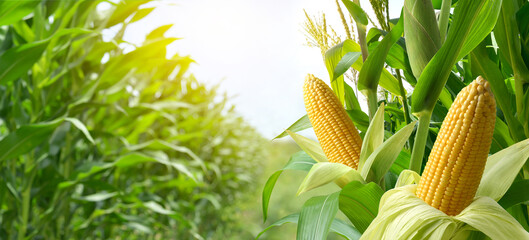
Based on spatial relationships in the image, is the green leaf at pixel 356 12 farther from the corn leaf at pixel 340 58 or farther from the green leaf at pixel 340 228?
the green leaf at pixel 340 228

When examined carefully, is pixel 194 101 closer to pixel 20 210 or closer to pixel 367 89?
pixel 20 210

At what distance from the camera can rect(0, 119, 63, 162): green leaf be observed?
31.9 inches

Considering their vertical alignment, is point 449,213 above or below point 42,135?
above

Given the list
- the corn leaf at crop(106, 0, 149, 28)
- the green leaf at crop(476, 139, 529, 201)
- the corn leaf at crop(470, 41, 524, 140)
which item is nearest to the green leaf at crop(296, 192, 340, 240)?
the green leaf at crop(476, 139, 529, 201)

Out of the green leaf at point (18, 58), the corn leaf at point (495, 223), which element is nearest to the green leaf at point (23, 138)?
the green leaf at point (18, 58)

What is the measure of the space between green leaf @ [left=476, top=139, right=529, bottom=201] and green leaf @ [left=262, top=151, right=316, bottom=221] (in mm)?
172

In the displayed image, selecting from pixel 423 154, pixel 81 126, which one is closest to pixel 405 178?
pixel 423 154

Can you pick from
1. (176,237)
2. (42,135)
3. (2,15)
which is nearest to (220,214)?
(176,237)

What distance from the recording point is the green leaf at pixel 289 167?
0.42 m

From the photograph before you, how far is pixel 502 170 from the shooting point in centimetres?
31

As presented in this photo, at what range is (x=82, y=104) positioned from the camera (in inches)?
37.8

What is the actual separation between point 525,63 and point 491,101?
0.23 meters

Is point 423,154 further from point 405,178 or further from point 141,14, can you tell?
point 141,14

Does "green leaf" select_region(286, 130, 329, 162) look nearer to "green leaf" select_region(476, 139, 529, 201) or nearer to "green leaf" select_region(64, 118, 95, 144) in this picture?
"green leaf" select_region(476, 139, 529, 201)
